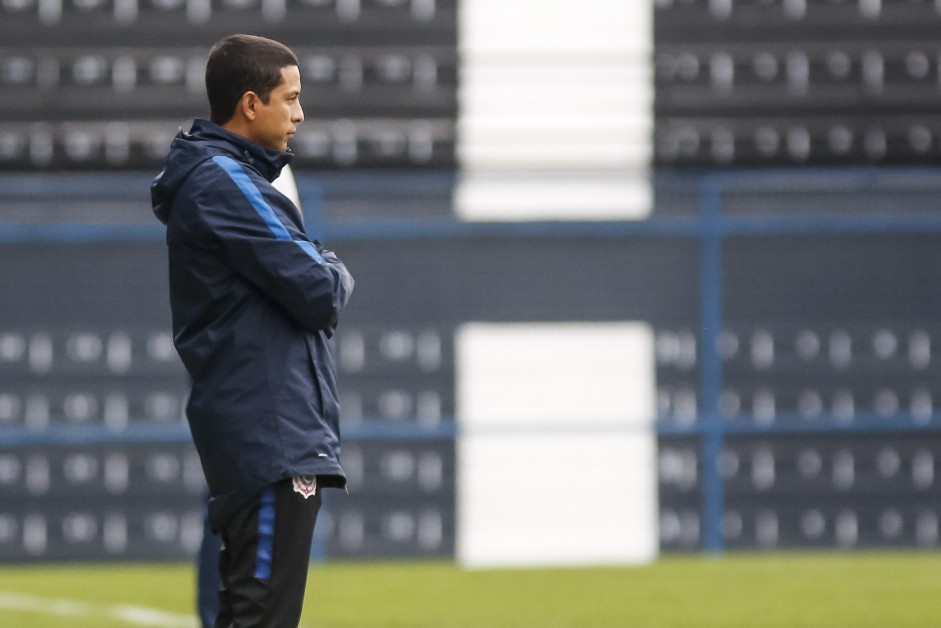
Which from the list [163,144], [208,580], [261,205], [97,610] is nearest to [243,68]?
[261,205]

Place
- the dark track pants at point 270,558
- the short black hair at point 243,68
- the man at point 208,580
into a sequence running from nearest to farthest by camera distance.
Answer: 1. the dark track pants at point 270,558
2. the short black hair at point 243,68
3. the man at point 208,580

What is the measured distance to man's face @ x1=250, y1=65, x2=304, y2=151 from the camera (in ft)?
8.32

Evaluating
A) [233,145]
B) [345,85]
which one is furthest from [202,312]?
[345,85]

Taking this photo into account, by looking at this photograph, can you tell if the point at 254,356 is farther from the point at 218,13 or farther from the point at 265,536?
the point at 218,13

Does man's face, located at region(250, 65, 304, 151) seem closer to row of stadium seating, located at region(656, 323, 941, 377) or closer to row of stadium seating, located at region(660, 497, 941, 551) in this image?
row of stadium seating, located at region(656, 323, 941, 377)

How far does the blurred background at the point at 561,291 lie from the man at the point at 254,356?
5537 millimetres

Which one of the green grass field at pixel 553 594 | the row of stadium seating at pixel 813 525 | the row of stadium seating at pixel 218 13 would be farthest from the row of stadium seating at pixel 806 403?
the row of stadium seating at pixel 218 13

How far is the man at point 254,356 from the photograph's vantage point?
2389 mm

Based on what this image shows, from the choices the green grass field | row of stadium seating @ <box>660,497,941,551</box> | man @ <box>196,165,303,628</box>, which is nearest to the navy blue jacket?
man @ <box>196,165,303,628</box>

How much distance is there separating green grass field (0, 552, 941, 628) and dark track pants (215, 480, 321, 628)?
2.81m

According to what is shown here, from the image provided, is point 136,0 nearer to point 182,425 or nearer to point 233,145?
point 182,425

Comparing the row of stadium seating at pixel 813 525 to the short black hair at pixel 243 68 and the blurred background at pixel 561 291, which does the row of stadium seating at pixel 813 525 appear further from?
the short black hair at pixel 243 68

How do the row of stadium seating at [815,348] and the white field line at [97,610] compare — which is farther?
the row of stadium seating at [815,348]

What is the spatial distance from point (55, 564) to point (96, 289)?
52.6 inches
